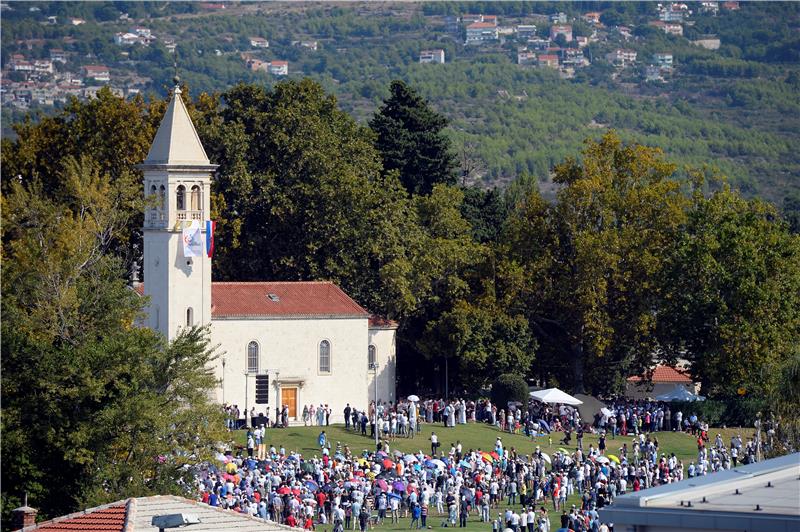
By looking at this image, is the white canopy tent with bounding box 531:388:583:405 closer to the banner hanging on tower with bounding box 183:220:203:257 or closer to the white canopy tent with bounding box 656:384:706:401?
→ the white canopy tent with bounding box 656:384:706:401

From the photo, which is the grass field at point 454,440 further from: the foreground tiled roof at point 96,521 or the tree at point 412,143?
the foreground tiled roof at point 96,521

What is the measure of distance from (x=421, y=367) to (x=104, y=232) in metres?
20.2

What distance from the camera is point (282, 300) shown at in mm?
77625

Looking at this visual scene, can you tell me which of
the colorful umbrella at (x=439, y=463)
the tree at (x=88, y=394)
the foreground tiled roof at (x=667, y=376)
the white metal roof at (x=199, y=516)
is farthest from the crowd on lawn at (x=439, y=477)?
the foreground tiled roof at (x=667, y=376)

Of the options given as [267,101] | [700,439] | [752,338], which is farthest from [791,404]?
[267,101]

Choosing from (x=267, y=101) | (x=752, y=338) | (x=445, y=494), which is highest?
(x=267, y=101)

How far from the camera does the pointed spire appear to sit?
74.4 m

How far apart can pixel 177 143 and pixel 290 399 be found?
10506mm

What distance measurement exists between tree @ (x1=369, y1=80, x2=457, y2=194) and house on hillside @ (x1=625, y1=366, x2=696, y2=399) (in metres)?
12.5

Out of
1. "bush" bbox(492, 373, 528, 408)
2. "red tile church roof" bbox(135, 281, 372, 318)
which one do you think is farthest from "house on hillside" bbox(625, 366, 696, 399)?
"red tile church roof" bbox(135, 281, 372, 318)

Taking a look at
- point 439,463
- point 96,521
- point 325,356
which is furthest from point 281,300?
point 96,521

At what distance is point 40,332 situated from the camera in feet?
191

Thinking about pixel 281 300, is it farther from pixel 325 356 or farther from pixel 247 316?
pixel 325 356

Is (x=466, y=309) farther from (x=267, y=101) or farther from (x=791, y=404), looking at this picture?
(x=791, y=404)
